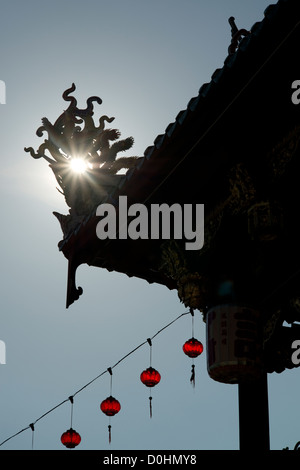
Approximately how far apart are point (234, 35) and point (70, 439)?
14370 millimetres

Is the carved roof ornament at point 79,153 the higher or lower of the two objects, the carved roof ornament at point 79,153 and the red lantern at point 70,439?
the higher

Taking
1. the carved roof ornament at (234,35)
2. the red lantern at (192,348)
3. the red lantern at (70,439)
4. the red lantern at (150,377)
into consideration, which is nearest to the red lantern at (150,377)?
the red lantern at (150,377)

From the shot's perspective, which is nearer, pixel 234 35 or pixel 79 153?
pixel 234 35

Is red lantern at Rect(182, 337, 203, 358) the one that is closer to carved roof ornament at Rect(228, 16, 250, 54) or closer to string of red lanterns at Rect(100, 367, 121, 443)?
string of red lanterns at Rect(100, 367, 121, 443)

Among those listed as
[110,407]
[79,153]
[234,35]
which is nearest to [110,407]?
[110,407]

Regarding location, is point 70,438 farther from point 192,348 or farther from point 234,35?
point 234,35

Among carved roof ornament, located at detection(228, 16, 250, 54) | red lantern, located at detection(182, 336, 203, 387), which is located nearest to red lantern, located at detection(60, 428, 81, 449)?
red lantern, located at detection(182, 336, 203, 387)

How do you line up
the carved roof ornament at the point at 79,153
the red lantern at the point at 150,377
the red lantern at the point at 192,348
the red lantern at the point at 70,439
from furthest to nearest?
the red lantern at the point at 70,439
the red lantern at the point at 150,377
the red lantern at the point at 192,348
the carved roof ornament at the point at 79,153

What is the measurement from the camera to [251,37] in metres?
7.15

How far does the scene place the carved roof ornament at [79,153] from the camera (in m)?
10.3

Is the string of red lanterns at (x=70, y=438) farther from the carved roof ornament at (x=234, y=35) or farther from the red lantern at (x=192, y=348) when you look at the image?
the carved roof ornament at (x=234, y=35)

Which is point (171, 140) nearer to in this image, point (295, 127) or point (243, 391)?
point (295, 127)

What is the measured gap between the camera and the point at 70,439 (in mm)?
20859

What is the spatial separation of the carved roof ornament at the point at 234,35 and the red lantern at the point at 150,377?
35.3ft
